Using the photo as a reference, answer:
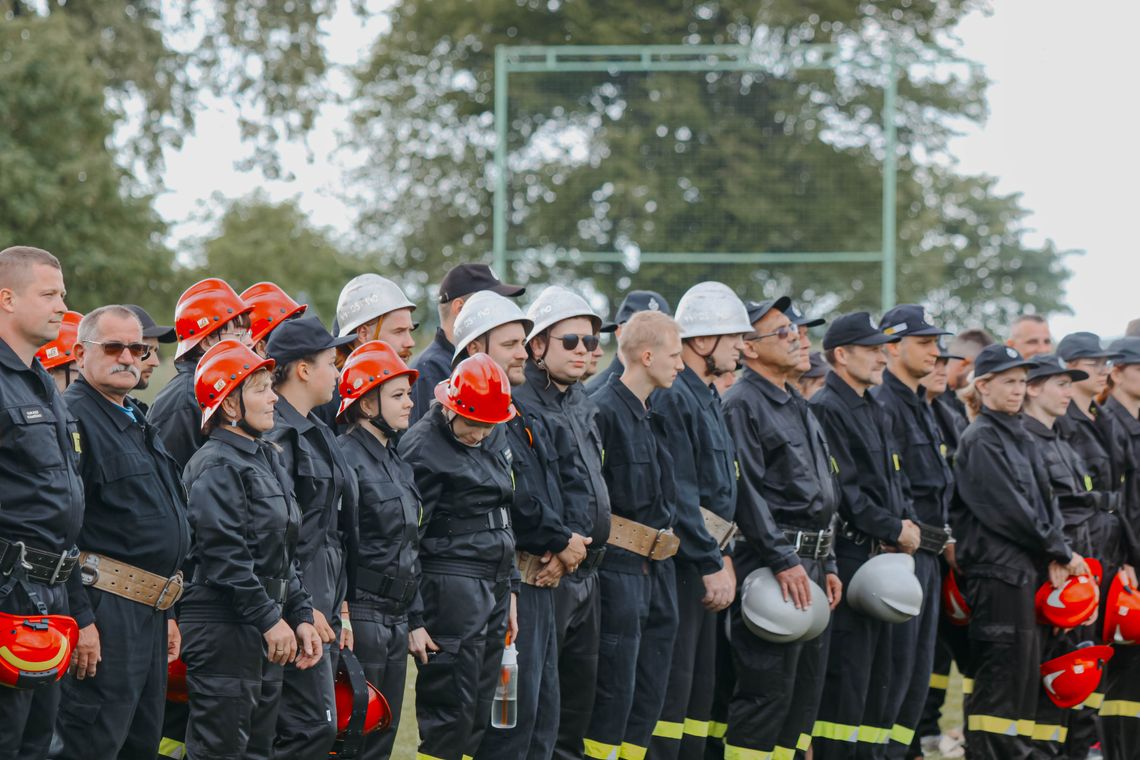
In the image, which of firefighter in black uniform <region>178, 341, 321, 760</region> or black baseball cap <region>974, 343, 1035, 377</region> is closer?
firefighter in black uniform <region>178, 341, 321, 760</region>

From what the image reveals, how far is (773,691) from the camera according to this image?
8.52m

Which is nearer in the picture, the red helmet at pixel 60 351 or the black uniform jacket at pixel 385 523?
the black uniform jacket at pixel 385 523

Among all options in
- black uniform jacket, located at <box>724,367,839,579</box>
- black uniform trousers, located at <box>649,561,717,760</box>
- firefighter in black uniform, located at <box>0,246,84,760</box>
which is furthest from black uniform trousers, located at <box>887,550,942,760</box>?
firefighter in black uniform, located at <box>0,246,84,760</box>

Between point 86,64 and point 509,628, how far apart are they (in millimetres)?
19766

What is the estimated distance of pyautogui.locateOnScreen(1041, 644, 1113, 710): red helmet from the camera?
9.41 metres

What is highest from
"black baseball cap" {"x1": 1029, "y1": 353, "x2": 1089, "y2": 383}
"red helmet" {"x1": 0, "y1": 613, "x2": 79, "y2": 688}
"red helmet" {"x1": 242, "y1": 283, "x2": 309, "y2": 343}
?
"black baseball cap" {"x1": 1029, "y1": 353, "x2": 1089, "y2": 383}

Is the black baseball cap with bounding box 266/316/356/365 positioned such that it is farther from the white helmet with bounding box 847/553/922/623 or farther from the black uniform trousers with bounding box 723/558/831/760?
the white helmet with bounding box 847/553/922/623

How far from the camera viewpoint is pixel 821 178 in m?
19.9

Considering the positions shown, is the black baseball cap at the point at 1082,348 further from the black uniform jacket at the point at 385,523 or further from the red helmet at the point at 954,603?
the black uniform jacket at the point at 385,523

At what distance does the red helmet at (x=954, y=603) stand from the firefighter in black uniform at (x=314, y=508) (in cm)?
437

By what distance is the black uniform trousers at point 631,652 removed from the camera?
Result: 7961mm

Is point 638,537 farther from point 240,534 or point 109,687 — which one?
point 109,687

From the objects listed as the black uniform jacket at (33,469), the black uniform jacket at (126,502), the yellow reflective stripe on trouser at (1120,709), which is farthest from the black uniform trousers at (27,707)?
the yellow reflective stripe on trouser at (1120,709)

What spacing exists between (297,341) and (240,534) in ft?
3.03
